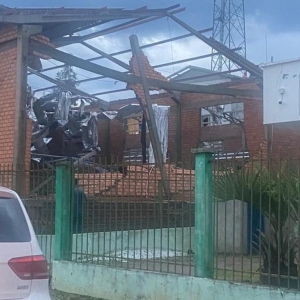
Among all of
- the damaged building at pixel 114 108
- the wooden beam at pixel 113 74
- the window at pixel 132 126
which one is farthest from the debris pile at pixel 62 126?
the wooden beam at pixel 113 74

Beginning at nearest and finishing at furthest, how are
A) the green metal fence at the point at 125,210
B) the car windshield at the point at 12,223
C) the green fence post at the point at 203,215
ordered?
the car windshield at the point at 12,223 → the green fence post at the point at 203,215 → the green metal fence at the point at 125,210

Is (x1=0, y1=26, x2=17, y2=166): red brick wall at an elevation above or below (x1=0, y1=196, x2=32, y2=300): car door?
above

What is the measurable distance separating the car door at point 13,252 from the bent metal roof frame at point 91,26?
21.7 ft

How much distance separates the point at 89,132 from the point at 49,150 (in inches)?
56.3

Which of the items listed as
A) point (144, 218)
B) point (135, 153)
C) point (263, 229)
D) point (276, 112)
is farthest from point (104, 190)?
point (135, 153)

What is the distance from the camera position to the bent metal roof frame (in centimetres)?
1142

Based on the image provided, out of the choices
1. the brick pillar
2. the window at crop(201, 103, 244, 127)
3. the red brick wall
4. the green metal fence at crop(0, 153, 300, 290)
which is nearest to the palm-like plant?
the green metal fence at crop(0, 153, 300, 290)

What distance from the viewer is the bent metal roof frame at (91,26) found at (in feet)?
37.5

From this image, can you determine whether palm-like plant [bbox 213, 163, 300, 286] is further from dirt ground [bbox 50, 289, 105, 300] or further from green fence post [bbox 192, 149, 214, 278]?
dirt ground [bbox 50, 289, 105, 300]

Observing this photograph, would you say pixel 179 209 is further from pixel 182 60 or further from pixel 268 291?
pixel 182 60

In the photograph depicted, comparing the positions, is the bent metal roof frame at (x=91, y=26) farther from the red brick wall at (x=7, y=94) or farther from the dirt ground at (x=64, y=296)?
the dirt ground at (x=64, y=296)

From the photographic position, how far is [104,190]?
31.2 feet

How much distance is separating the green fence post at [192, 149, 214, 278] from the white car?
2864mm

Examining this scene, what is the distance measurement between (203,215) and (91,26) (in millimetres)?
6312
